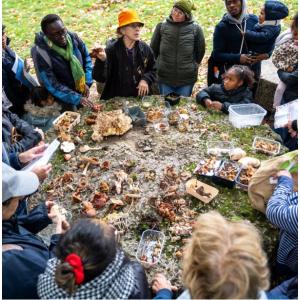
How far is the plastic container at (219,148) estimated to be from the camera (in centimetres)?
379

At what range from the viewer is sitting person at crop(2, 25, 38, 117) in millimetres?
4320

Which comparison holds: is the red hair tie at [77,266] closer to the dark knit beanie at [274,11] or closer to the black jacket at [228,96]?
the black jacket at [228,96]

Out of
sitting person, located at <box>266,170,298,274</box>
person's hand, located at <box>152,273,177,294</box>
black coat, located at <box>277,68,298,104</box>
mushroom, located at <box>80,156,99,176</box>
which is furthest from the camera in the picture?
black coat, located at <box>277,68,298,104</box>

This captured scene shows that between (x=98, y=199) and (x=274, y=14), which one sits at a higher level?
(x=274, y=14)

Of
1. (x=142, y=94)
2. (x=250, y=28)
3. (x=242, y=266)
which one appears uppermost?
(x=250, y=28)

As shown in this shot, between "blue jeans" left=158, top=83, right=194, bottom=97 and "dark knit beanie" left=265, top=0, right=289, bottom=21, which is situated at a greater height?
"dark knit beanie" left=265, top=0, right=289, bottom=21

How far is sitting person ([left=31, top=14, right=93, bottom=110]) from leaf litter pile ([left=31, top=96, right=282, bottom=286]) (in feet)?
1.06

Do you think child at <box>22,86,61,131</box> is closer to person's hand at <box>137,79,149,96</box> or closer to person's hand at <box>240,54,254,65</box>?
person's hand at <box>137,79,149,96</box>

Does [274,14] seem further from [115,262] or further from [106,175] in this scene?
[115,262]

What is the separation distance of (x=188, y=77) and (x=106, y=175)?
232 cm

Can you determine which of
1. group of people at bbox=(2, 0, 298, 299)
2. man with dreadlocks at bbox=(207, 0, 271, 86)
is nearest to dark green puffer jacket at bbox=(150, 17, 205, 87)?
group of people at bbox=(2, 0, 298, 299)

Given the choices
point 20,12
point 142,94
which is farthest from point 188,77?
point 20,12

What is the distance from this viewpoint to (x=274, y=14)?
189 inches

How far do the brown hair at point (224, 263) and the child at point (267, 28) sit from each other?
12.2 ft
